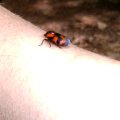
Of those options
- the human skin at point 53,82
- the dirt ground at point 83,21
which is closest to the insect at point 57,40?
the human skin at point 53,82

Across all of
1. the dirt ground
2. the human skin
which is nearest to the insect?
the human skin

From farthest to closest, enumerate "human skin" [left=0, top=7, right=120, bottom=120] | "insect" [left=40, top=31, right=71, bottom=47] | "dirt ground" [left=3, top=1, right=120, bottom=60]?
"dirt ground" [left=3, top=1, right=120, bottom=60] → "insect" [left=40, top=31, right=71, bottom=47] → "human skin" [left=0, top=7, right=120, bottom=120]

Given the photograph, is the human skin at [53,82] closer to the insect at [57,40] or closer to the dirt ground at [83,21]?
the insect at [57,40]

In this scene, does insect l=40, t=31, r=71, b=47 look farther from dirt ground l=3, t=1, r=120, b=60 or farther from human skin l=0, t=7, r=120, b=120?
dirt ground l=3, t=1, r=120, b=60

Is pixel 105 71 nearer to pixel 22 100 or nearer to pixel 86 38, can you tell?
pixel 22 100

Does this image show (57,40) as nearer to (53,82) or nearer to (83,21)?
(53,82)

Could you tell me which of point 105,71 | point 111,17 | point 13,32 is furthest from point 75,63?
point 111,17
